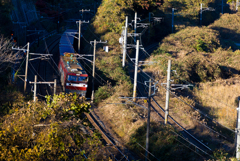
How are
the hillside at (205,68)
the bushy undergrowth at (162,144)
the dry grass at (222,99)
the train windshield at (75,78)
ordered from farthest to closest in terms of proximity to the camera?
1. the hillside at (205,68)
2. the train windshield at (75,78)
3. the dry grass at (222,99)
4. the bushy undergrowth at (162,144)

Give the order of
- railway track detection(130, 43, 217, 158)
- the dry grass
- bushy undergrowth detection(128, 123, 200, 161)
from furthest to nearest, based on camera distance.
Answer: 1. the dry grass
2. railway track detection(130, 43, 217, 158)
3. bushy undergrowth detection(128, 123, 200, 161)

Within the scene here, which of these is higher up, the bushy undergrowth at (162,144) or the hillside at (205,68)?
the hillside at (205,68)

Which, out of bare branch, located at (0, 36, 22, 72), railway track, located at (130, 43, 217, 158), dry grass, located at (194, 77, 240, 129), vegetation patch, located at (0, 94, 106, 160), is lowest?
railway track, located at (130, 43, 217, 158)

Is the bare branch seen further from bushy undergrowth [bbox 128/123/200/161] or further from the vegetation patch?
the vegetation patch

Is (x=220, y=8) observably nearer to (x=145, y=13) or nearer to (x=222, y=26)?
(x=222, y=26)

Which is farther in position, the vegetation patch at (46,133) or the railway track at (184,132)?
the railway track at (184,132)

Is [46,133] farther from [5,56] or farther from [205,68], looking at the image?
[205,68]

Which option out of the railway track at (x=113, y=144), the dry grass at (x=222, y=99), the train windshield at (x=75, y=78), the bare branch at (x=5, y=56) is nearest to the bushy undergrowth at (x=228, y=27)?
the dry grass at (x=222, y=99)

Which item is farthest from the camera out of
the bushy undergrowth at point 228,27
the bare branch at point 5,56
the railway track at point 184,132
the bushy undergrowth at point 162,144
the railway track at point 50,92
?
the bushy undergrowth at point 228,27

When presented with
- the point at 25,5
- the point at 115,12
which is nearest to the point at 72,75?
the point at 115,12

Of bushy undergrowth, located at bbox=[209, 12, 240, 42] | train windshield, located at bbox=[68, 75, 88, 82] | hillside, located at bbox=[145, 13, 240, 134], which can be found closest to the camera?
train windshield, located at bbox=[68, 75, 88, 82]

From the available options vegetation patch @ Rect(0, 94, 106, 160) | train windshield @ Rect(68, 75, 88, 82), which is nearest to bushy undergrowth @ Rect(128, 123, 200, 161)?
vegetation patch @ Rect(0, 94, 106, 160)

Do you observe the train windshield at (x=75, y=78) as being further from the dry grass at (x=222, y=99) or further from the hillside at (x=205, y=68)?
the dry grass at (x=222, y=99)
